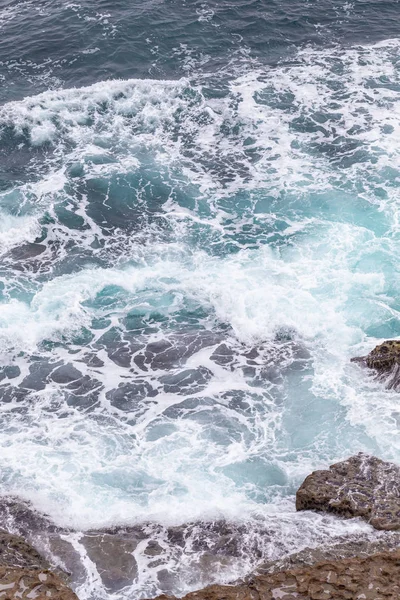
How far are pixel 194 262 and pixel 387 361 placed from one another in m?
9.76

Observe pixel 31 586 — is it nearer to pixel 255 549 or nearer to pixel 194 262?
pixel 255 549

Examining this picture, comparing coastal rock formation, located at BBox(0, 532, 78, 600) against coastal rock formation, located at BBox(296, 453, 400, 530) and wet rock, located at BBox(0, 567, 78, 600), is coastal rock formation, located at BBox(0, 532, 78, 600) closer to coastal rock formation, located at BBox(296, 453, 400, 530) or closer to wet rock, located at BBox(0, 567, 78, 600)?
wet rock, located at BBox(0, 567, 78, 600)

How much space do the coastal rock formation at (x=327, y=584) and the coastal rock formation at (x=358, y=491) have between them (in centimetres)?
217

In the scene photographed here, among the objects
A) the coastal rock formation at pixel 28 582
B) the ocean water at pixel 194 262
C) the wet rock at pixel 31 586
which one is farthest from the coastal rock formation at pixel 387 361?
the wet rock at pixel 31 586

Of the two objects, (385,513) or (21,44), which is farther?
(21,44)

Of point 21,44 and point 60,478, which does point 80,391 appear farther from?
point 21,44

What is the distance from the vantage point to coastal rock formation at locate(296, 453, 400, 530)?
17875mm

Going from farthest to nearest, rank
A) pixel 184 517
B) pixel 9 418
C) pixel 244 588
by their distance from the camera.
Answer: pixel 9 418
pixel 184 517
pixel 244 588

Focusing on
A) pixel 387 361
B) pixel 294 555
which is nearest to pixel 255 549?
pixel 294 555

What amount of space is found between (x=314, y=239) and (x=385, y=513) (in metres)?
14.8

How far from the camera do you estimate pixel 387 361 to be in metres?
23.0

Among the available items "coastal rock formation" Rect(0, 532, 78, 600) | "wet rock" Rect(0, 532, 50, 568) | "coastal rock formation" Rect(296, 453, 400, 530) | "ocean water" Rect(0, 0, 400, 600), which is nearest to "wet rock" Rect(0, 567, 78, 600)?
"coastal rock formation" Rect(0, 532, 78, 600)

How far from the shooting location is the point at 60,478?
2036cm

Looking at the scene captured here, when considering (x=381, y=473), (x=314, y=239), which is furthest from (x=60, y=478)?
(x=314, y=239)
